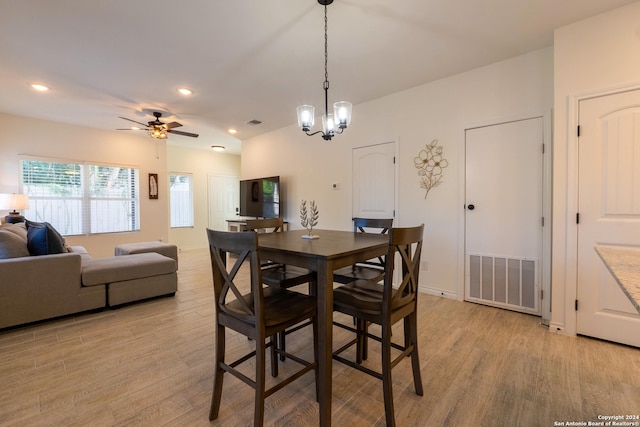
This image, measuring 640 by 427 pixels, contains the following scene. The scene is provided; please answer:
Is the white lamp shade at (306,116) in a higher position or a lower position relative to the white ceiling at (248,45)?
lower

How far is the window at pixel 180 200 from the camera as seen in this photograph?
6.91 meters

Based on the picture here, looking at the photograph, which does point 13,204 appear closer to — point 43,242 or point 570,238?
point 43,242

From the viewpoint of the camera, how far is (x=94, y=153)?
5375 millimetres

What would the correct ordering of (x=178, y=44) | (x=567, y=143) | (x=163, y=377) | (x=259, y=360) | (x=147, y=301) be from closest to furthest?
(x=259, y=360) → (x=163, y=377) → (x=567, y=143) → (x=178, y=44) → (x=147, y=301)

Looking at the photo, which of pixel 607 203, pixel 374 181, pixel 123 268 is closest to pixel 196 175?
pixel 123 268

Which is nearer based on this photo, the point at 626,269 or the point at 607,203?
the point at 626,269

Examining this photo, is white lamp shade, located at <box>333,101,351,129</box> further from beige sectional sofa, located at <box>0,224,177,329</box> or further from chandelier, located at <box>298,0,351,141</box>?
beige sectional sofa, located at <box>0,224,177,329</box>

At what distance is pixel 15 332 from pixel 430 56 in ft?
15.4

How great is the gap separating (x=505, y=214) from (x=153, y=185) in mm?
6434

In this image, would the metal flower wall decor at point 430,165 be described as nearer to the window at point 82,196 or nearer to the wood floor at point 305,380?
the wood floor at point 305,380

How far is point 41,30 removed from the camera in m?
2.38

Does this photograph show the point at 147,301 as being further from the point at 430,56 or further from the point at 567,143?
the point at 567,143

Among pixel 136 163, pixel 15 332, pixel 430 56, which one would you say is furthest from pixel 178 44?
pixel 136 163

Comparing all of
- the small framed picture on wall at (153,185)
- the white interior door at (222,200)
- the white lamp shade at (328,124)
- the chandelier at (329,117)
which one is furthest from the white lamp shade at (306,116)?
the white interior door at (222,200)
